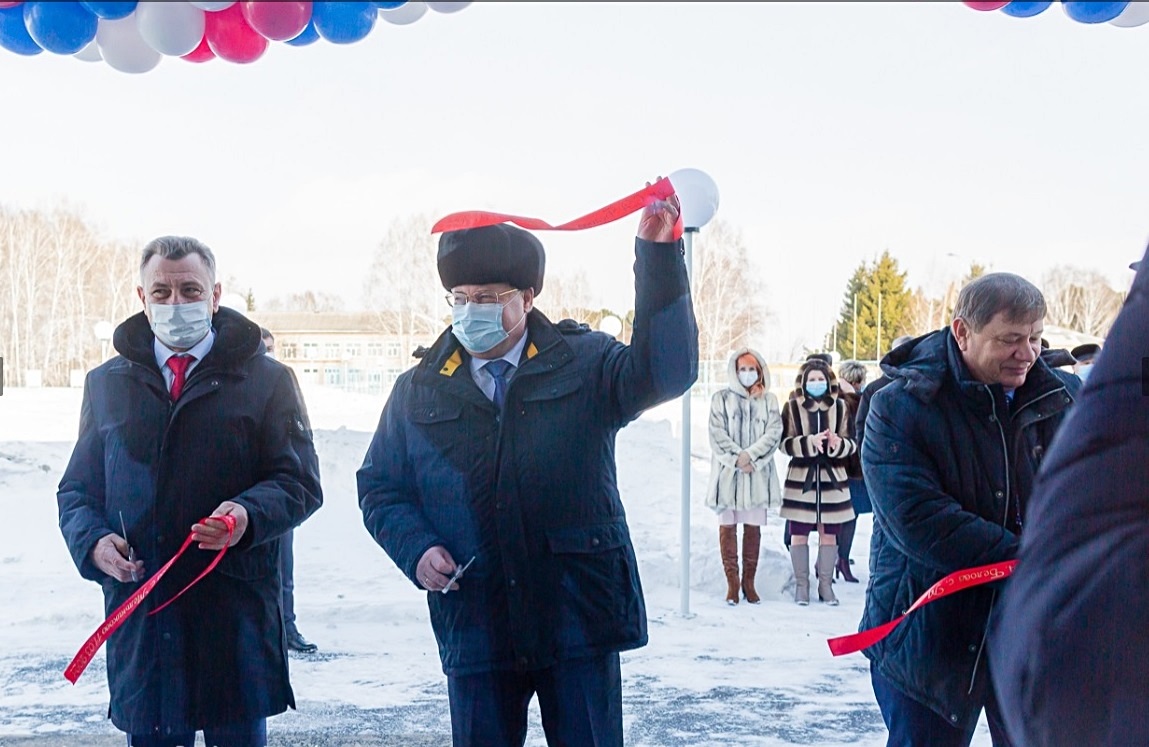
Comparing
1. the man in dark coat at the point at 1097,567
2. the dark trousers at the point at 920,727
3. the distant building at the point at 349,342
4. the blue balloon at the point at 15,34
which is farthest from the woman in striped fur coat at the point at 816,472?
the distant building at the point at 349,342

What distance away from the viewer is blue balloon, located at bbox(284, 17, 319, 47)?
317cm

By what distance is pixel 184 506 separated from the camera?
3369 mm

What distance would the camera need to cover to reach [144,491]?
11.0 feet

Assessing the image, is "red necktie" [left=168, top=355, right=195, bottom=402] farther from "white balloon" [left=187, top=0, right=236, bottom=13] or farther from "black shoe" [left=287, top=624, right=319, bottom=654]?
"black shoe" [left=287, top=624, right=319, bottom=654]

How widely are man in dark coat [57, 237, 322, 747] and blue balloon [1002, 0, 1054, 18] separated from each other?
236cm

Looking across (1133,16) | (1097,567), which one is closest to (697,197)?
(1133,16)

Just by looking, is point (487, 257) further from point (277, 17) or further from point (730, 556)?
point (730, 556)

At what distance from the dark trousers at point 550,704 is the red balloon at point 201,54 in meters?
1.88

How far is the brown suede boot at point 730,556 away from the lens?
834 centimetres

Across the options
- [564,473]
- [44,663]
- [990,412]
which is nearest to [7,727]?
[44,663]

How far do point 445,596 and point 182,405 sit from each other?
93cm

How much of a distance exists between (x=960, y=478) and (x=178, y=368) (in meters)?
2.20

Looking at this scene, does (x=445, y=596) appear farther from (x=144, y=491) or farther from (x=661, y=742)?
(x=661, y=742)

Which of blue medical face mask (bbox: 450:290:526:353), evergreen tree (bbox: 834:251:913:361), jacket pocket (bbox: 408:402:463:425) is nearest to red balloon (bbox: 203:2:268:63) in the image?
blue medical face mask (bbox: 450:290:526:353)
